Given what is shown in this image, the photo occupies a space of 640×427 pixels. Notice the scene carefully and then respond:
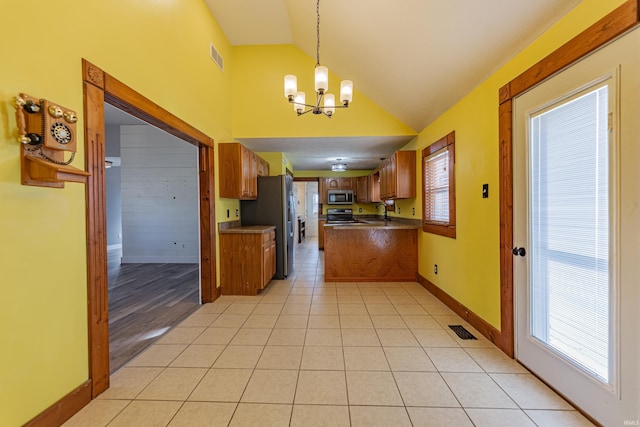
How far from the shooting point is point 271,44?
13.5 feet

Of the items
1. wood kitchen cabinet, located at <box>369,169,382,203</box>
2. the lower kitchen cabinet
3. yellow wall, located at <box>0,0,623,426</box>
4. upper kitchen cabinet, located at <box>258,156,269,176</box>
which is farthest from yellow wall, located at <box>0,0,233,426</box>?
wood kitchen cabinet, located at <box>369,169,382,203</box>

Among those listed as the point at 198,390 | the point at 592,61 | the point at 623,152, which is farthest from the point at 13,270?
the point at 592,61

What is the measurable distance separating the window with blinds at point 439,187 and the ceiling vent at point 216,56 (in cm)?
320

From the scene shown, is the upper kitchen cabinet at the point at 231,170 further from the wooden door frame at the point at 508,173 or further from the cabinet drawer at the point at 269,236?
the wooden door frame at the point at 508,173

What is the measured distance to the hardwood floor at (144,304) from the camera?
2.42m

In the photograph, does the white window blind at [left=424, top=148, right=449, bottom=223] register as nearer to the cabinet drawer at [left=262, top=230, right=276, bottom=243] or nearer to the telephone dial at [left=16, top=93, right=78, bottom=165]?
the cabinet drawer at [left=262, top=230, right=276, bottom=243]

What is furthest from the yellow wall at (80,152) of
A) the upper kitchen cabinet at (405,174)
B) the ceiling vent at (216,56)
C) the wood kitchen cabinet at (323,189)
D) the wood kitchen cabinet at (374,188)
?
the wood kitchen cabinet at (323,189)

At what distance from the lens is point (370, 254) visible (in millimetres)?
4391

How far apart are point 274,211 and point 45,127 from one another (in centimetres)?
328

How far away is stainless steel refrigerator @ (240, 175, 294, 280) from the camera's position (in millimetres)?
4504

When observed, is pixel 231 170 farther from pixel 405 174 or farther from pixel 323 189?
pixel 323 189

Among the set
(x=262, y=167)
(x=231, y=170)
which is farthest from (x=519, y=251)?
(x=262, y=167)

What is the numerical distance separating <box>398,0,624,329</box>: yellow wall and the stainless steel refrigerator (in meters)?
2.51

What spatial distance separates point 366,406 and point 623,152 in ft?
6.44
